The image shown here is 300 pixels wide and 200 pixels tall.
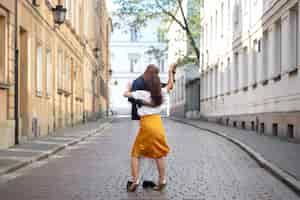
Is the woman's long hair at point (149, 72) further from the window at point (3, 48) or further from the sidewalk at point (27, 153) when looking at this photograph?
the window at point (3, 48)

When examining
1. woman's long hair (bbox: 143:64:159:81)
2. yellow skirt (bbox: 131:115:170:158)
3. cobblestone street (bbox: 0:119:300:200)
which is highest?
woman's long hair (bbox: 143:64:159:81)

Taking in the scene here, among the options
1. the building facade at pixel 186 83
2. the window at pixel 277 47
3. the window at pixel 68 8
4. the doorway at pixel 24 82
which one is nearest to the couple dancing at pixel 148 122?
the doorway at pixel 24 82

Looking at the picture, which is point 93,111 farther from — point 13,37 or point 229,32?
point 13,37

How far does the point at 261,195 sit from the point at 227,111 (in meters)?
25.7

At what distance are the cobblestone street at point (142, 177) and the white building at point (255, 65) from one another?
501 cm

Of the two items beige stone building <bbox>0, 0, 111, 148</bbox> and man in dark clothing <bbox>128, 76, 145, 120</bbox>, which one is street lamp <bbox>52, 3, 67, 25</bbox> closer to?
beige stone building <bbox>0, 0, 111, 148</bbox>

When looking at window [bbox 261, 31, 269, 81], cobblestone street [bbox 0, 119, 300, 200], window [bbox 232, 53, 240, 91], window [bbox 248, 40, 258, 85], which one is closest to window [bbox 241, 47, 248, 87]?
window [bbox 248, 40, 258, 85]

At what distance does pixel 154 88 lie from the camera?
9398 mm

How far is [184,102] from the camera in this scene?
61500 mm

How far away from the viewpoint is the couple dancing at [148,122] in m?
9.24

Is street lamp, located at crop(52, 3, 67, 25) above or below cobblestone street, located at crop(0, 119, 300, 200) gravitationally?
above

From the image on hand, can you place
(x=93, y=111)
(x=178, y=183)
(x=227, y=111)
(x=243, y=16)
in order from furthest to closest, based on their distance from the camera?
(x=93, y=111) → (x=227, y=111) → (x=243, y=16) → (x=178, y=183)

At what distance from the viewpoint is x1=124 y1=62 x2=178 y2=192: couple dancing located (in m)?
9.24

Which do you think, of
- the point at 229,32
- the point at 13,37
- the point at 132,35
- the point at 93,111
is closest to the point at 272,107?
the point at 13,37
